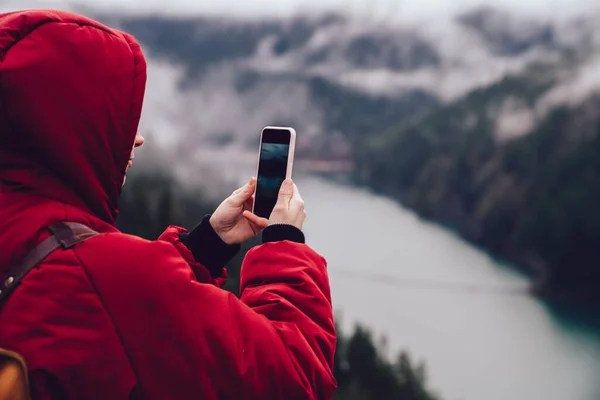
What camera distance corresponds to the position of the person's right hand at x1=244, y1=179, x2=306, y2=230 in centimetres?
86

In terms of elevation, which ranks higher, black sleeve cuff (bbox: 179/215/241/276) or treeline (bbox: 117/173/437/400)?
black sleeve cuff (bbox: 179/215/241/276)

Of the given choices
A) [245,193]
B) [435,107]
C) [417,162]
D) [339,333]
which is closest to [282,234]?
[245,193]

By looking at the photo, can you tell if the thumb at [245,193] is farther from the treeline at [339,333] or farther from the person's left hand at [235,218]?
the treeline at [339,333]

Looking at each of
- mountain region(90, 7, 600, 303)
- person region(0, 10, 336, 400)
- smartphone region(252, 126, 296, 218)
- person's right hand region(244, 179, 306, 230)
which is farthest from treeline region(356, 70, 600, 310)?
person region(0, 10, 336, 400)

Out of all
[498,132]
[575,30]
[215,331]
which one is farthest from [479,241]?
[215,331]

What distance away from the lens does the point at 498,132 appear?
111 inches

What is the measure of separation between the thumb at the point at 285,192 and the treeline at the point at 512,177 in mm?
2074

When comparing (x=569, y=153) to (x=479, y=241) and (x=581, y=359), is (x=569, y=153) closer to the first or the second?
(x=479, y=241)

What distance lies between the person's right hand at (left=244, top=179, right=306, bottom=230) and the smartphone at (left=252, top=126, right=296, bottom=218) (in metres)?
0.08

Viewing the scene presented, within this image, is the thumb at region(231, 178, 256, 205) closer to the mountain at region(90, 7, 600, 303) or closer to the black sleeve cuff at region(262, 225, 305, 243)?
the black sleeve cuff at region(262, 225, 305, 243)

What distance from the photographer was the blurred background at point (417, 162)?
2689mm

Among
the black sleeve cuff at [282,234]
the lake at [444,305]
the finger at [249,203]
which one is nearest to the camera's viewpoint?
the black sleeve cuff at [282,234]

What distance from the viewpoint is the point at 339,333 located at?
288cm

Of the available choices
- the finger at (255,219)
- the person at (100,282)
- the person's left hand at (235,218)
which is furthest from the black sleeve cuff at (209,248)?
the person at (100,282)
